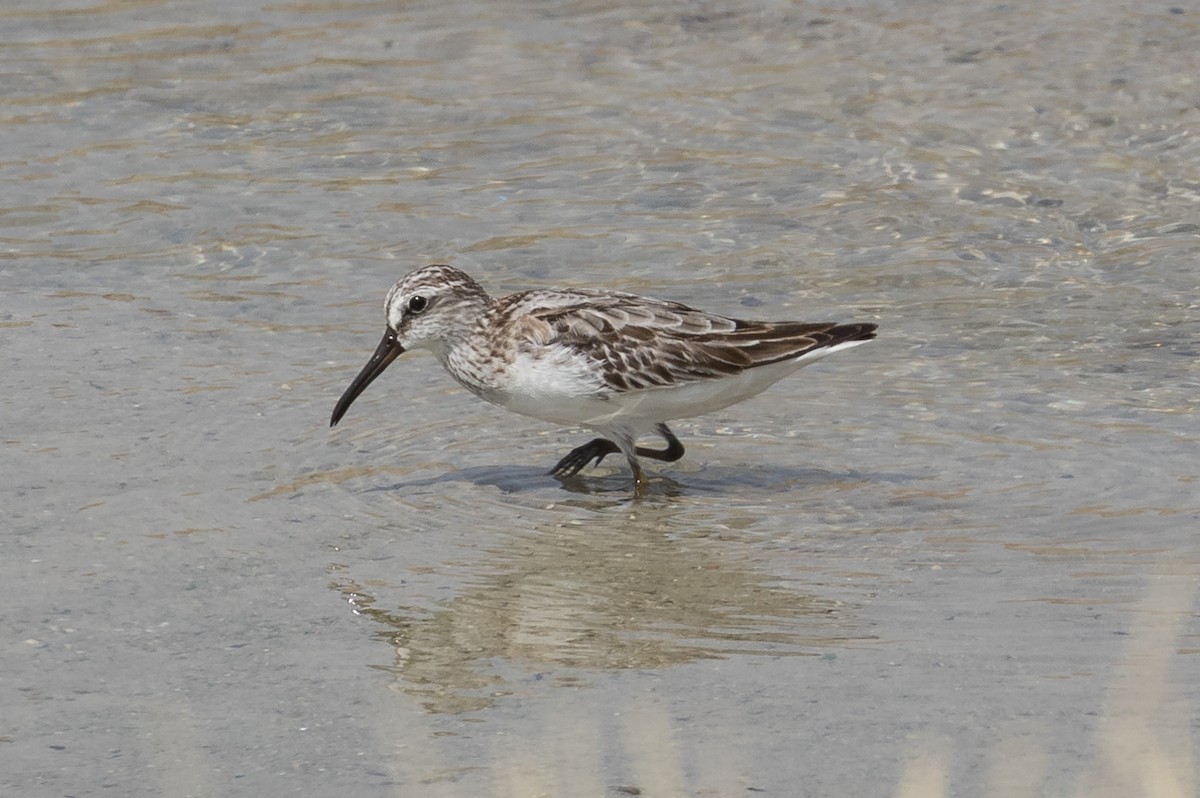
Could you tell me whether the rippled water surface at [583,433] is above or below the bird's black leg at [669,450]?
above

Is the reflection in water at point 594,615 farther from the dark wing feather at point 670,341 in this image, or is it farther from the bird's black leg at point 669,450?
the bird's black leg at point 669,450

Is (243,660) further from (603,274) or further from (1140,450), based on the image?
(603,274)

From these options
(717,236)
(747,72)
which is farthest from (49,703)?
(747,72)

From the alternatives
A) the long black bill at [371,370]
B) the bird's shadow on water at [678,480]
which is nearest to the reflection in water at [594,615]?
the bird's shadow on water at [678,480]

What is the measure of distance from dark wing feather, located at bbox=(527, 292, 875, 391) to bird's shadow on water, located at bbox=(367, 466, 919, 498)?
552 mm

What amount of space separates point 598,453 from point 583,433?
836 mm

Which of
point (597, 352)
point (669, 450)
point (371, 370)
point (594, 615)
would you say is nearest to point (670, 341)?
point (597, 352)

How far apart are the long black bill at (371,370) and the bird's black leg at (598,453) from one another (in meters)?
0.98

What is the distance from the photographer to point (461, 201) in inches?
508

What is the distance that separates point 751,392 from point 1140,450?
1856 millimetres

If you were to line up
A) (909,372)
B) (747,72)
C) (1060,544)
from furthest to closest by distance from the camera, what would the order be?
(747,72) < (909,372) < (1060,544)

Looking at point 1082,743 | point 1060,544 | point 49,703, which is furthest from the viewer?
point 1060,544

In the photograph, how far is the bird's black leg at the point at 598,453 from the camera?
9.17 m

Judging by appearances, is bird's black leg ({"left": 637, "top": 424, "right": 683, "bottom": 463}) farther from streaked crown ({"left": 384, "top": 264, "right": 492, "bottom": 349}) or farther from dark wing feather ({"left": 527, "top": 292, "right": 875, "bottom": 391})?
streaked crown ({"left": 384, "top": 264, "right": 492, "bottom": 349})
